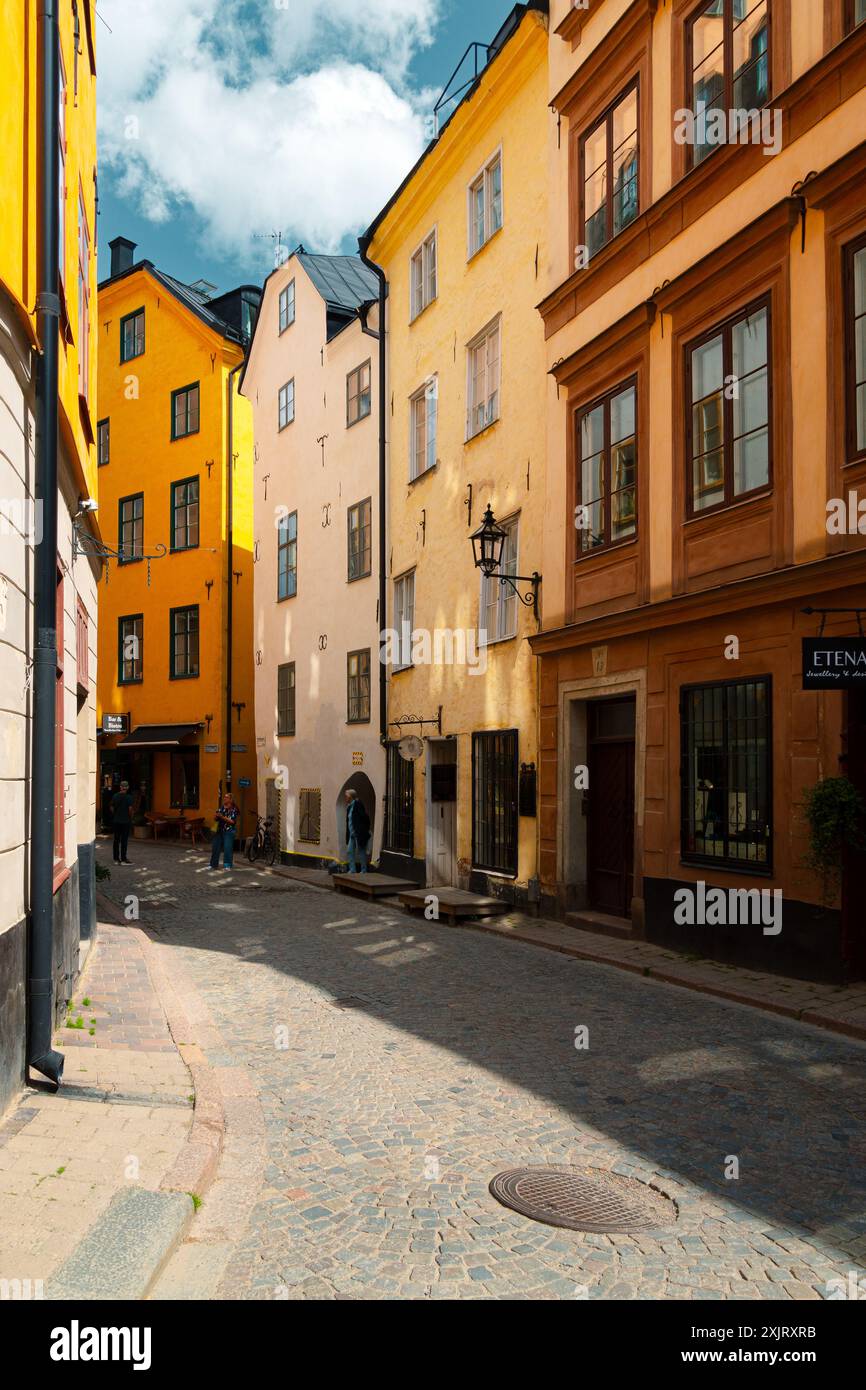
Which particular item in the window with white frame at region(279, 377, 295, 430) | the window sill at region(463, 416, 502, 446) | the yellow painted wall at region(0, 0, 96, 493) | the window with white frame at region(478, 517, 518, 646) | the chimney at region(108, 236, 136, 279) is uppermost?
the chimney at region(108, 236, 136, 279)

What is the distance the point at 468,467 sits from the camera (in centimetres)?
1814

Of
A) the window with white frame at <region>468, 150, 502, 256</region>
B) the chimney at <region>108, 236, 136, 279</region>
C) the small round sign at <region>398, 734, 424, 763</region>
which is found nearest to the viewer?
the window with white frame at <region>468, 150, 502, 256</region>

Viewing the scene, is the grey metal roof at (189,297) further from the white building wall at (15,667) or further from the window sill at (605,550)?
the white building wall at (15,667)

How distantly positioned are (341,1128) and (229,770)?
25089mm

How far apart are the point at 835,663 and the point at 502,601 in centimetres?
881

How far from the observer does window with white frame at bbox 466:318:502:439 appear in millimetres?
17547

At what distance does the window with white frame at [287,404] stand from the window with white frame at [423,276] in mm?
6730

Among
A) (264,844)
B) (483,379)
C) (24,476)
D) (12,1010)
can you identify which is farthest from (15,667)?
(264,844)

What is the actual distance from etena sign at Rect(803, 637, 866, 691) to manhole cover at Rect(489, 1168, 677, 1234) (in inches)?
172

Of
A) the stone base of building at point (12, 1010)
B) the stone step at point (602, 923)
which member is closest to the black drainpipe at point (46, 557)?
the stone base of building at point (12, 1010)

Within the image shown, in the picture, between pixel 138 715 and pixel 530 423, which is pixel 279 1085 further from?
pixel 138 715

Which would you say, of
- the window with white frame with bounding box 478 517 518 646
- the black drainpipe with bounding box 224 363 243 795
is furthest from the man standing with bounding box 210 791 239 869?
the window with white frame with bounding box 478 517 518 646

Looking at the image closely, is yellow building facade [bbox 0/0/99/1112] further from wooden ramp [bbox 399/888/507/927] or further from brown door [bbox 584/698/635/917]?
brown door [bbox 584/698/635/917]
